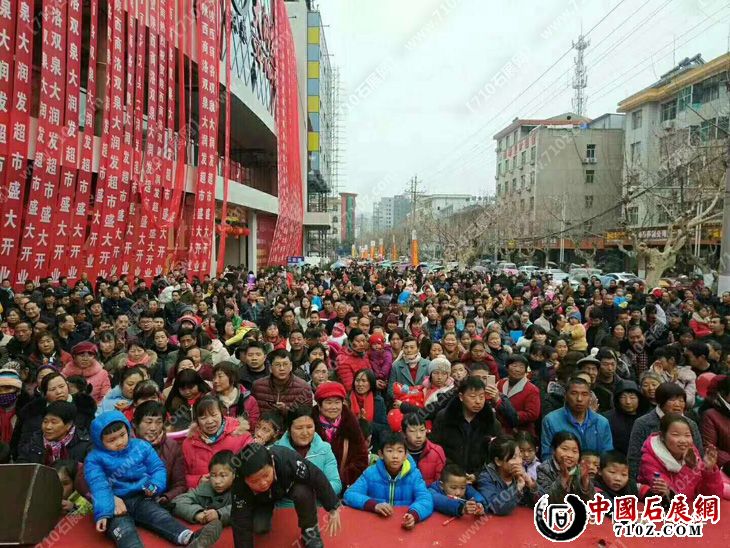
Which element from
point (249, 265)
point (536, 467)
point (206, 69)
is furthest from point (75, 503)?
point (249, 265)

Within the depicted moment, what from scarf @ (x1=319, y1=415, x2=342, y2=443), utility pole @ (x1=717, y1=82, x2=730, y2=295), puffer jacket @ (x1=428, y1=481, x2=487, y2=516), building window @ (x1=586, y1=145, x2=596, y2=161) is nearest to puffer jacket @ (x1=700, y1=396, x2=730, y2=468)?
puffer jacket @ (x1=428, y1=481, x2=487, y2=516)

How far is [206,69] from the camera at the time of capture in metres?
15.2

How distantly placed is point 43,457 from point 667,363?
528 centimetres

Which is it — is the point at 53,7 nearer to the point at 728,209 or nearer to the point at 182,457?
the point at 182,457

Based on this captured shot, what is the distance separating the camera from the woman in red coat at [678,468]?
114 inches

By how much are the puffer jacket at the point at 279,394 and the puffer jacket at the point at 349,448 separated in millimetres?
583

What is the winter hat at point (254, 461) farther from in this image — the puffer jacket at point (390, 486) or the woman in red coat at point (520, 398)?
the woman in red coat at point (520, 398)

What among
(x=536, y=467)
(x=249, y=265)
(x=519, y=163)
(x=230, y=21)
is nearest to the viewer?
(x=536, y=467)

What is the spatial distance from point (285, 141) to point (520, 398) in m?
21.4

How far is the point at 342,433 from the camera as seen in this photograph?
3.41 m

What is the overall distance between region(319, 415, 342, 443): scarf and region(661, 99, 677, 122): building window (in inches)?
1225

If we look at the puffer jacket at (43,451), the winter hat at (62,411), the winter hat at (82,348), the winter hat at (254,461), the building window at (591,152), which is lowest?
the puffer jacket at (43,451)

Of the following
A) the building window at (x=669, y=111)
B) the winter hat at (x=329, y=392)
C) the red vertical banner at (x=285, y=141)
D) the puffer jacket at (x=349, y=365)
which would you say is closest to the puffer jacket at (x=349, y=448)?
the winter hat at (x=329, y=392)

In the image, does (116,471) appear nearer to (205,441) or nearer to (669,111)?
(205,441)
